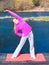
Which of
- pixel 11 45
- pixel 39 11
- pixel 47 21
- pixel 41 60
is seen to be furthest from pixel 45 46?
pixel 39 11

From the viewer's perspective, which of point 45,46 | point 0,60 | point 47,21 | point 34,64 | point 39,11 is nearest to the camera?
point 34,64

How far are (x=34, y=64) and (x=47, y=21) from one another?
23.0 feet

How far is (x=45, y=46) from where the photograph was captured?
5363mm

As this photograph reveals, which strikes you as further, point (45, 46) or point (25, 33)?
point (45, 46)

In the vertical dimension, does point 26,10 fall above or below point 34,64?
below

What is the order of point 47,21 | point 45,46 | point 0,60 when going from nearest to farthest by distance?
point 0,60 < point 45,46 < point 47,21

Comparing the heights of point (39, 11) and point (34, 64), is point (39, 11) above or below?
below

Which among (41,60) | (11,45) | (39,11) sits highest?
(41,60)

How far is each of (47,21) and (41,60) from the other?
682cm

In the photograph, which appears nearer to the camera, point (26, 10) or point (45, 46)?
point (45, 46)

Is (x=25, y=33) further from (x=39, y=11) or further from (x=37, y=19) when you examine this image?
A: (x=39, y=11)

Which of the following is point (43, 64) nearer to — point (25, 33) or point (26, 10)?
point (25, 33)

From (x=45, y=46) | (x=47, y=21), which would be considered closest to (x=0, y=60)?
(x=45, y=46)

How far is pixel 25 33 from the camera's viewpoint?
372 centimetres
